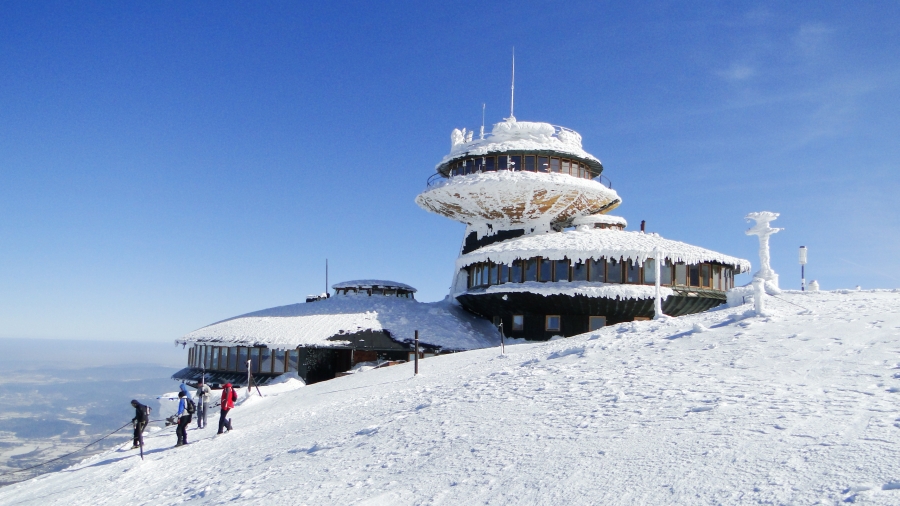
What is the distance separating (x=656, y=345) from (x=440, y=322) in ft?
72.0

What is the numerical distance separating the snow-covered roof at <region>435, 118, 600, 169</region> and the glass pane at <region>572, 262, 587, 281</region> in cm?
904

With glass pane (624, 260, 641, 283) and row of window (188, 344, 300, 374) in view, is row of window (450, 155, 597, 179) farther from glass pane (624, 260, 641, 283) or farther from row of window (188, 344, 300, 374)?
row of window (188, 344, 300, 374)

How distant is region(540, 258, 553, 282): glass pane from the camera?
33438 millimetres

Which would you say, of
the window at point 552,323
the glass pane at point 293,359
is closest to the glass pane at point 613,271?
the window at point 552,323

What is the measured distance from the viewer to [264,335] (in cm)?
3378

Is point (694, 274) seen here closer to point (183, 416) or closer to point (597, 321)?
point (597, 321)

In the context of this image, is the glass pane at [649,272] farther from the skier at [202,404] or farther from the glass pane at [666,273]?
the skier at [202,404]

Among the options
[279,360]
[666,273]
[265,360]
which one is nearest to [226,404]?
[279,360]

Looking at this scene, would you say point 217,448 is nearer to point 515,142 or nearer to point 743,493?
point 743,493

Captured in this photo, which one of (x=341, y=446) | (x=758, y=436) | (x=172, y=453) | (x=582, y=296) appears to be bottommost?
(x=172, y=453)

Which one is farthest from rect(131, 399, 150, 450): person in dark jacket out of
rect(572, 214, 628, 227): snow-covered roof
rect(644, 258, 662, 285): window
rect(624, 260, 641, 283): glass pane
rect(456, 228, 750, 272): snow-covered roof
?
rect(572, 214, 628, 227): snow-covered roof

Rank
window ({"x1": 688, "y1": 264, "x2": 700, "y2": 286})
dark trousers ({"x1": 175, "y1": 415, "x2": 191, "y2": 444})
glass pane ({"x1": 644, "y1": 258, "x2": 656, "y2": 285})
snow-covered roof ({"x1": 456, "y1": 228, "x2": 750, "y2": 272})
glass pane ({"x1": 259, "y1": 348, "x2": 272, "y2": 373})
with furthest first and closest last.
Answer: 1. glass pane ({"x1": 259, "y1": 348, "x2": 272, "y2": 373})
2. window ({"x1": 688, "y1": 264, "x2": 700, "y2": 286})
3. glass pane ({"x1": 644, "y1": 258, "x2": 656, "y2": 285})
4. snow-covered roof ({"x1": 456, "y1": 228, "x2": 750, "y2": 272})
5. dark trousers ({"x1": 175, "y1": 415, "x2": 191, "y2": 444})

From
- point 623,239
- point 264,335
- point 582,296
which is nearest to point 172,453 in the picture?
point 264,335

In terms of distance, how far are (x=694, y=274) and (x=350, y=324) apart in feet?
58.8
